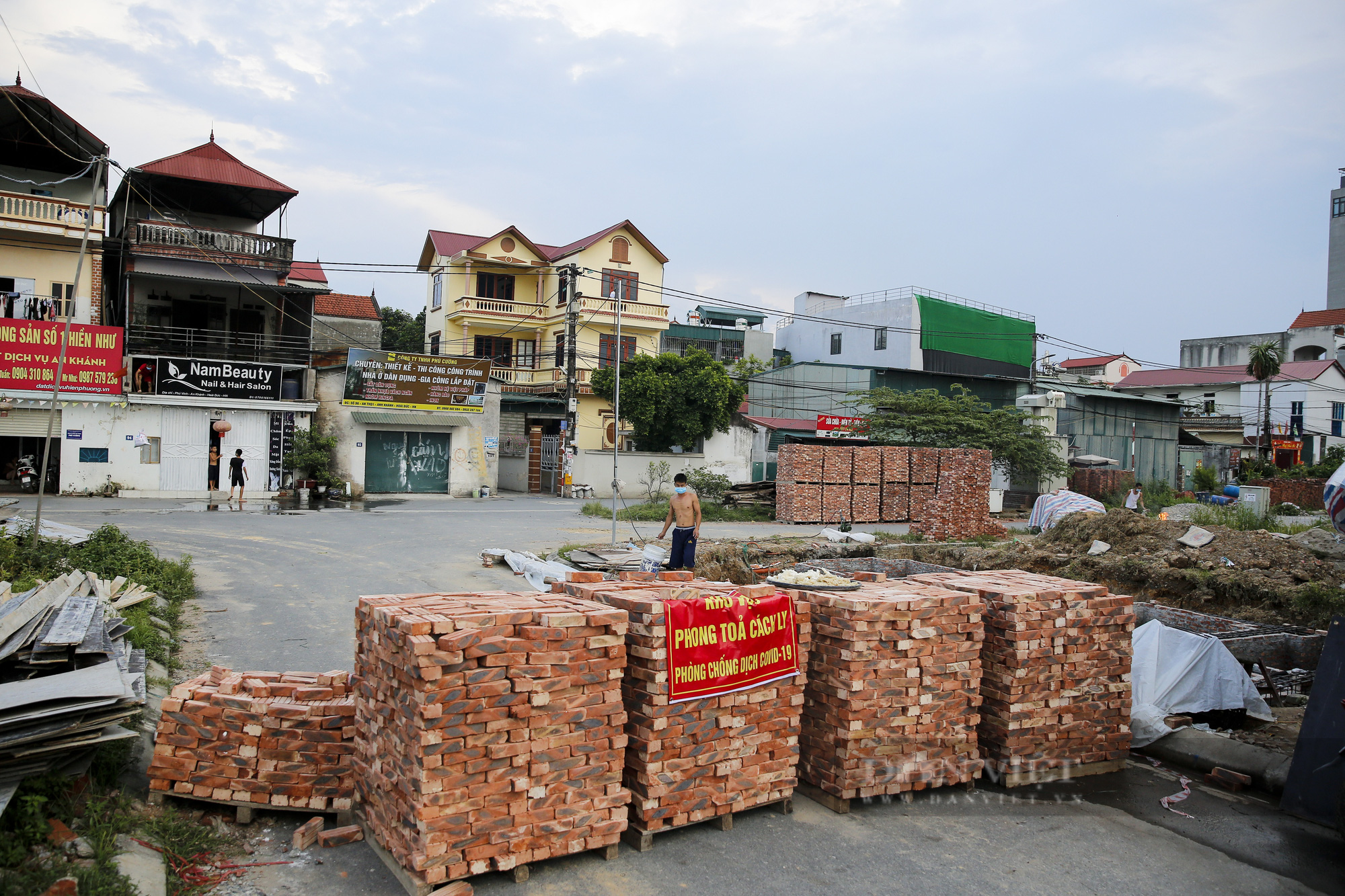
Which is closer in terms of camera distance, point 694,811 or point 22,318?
point 694,811

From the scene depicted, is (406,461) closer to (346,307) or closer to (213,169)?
(213,169)

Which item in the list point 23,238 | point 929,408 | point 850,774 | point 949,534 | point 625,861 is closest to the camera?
point 625,861

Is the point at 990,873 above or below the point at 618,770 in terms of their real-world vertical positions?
below

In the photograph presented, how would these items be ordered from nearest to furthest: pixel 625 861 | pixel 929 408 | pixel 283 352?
1. pixel 625 861
2. pixel 283 352
3. pixel 929 408

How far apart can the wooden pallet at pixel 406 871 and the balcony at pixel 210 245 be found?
2662cm

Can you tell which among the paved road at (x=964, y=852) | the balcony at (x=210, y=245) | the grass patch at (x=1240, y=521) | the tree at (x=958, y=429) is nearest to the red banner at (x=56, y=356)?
the balcony at (x=210, y=245)

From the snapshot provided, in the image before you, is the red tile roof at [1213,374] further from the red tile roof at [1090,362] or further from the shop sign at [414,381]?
the shop sign at [414,381]

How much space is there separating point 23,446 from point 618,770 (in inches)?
1061

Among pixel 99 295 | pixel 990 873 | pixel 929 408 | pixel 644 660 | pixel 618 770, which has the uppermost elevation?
pixel 99 295

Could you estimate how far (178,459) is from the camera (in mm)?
24031

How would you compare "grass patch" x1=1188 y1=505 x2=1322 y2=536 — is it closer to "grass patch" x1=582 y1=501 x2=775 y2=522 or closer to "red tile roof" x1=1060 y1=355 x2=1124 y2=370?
"grass patch" x1=582 y1=501 x2=775 y2=522

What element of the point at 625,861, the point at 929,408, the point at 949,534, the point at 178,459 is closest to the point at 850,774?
the point at 625,861

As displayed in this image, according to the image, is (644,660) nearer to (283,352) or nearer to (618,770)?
(618,770)

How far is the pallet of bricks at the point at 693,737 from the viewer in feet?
16.4
